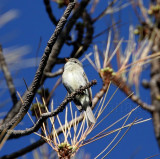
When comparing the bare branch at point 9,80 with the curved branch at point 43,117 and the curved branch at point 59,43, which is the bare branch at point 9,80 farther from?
the curved branch at point 43,117

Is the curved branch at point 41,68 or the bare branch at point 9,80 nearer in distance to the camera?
the curved branch at point 41,68

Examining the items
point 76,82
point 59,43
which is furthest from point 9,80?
point 76,82

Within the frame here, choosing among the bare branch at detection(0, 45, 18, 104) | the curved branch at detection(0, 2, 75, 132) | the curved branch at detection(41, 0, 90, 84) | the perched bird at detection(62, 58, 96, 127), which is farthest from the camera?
the perched bird at detection(62, 58, 96, 127)

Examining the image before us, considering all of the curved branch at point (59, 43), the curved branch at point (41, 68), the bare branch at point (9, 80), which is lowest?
the curved branch at point (41, 68)

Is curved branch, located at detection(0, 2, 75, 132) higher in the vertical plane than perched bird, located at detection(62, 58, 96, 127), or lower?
lower

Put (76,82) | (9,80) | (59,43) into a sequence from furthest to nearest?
(76,82), (59,43), (9,80)

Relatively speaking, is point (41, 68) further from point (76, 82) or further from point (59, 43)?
point (76, 82)

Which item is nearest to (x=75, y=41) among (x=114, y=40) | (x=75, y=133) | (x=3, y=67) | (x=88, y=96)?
(x=114, y=40)

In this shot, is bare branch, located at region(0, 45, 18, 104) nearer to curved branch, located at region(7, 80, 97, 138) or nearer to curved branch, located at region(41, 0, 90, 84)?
curved branch, located at region(41, 0, 90, 84)

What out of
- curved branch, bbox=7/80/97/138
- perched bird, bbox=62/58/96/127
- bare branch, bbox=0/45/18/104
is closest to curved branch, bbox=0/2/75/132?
curved branch, bbox=7/80/97/138

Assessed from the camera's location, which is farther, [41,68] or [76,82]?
[76,82]

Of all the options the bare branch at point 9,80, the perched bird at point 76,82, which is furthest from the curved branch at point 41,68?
the perched bird at point 76,82

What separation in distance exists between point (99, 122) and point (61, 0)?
4.28 feet

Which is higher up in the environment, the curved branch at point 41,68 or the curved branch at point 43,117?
the curved branch at point 41,68
